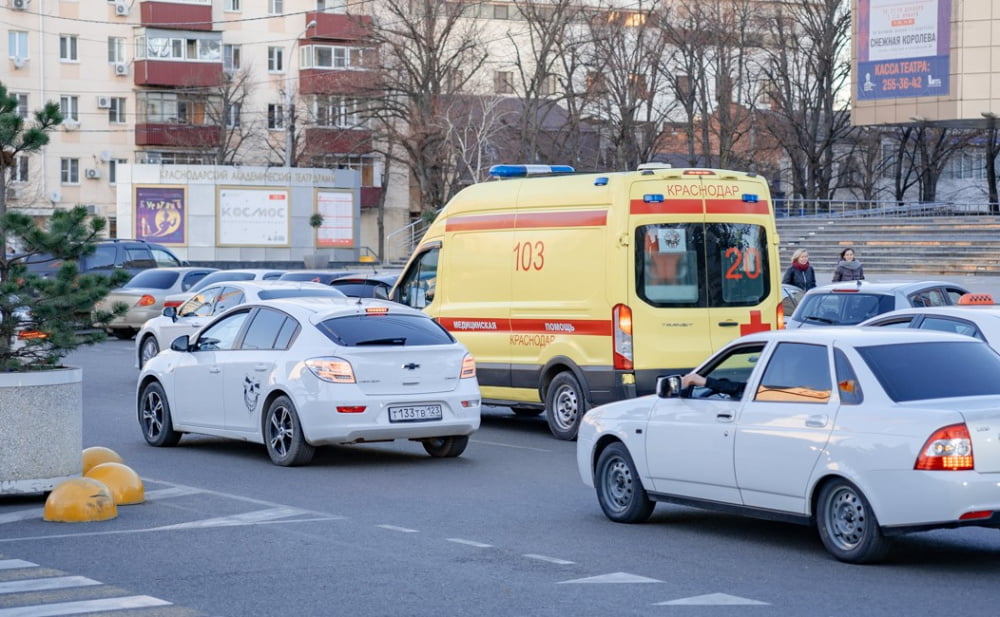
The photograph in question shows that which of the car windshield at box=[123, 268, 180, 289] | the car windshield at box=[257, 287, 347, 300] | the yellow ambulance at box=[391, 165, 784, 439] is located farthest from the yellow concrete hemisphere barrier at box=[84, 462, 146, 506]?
the car windshield at box=[123, 268, 180, 289]

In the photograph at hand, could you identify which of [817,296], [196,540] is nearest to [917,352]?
[196,540]

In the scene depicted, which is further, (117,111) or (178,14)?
(117,111)

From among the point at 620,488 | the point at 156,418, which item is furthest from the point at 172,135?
the point at 620,488

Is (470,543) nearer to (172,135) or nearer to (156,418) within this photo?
(156,418)

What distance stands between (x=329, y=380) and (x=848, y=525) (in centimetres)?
A: 579

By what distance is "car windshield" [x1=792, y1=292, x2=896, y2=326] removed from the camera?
62.2ft

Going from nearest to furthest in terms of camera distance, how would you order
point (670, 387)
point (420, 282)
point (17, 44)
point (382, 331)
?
point (670, 387), point (382, 331), point (420, 282), point (17, 44)

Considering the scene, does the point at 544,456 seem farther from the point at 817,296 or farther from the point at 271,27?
the point at 271,27

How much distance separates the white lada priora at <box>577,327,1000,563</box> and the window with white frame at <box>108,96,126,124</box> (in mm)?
72538

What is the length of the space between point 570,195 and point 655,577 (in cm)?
805

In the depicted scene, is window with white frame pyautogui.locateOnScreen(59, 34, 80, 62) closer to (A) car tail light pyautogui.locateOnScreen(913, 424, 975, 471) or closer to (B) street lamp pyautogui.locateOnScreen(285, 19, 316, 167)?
(B) street lamp pyautogui.locateOnScreen(285, 19, 316, 167)

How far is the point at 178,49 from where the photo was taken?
79.8 meters

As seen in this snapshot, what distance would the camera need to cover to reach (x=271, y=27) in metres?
82.7

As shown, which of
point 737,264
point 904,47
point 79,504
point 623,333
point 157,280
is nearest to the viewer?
point 79,504
